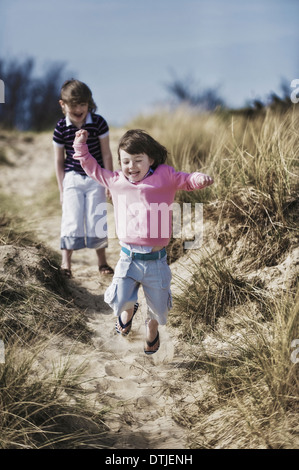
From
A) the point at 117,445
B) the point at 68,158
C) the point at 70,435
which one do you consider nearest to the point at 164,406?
the point at 117,445

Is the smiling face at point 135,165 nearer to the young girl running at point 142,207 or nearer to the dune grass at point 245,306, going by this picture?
the young girl running at point 142,207

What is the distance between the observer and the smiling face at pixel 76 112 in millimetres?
3768

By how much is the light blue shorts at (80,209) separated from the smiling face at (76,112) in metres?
0.39

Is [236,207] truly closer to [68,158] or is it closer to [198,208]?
[198,208]

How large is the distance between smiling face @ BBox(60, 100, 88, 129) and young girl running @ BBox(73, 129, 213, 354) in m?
0.90

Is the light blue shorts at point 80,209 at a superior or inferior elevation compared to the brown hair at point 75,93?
inferior

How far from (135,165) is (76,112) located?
47.9 inches

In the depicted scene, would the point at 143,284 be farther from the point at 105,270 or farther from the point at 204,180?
the point at 105,270

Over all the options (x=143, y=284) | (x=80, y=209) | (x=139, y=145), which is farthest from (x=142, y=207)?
(x=80, y=209)

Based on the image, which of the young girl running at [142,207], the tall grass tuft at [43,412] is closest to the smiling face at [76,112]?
the young girl running at [142,207]

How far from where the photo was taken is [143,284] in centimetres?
294

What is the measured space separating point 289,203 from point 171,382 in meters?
1.59

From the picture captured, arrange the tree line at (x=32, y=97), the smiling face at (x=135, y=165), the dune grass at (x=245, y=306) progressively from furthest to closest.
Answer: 1. the tree line at (x=32, y=97)
2. the smiling face at (x=135, y=165)
3. the dune grass at (x=245, y=306)

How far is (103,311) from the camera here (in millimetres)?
3793
